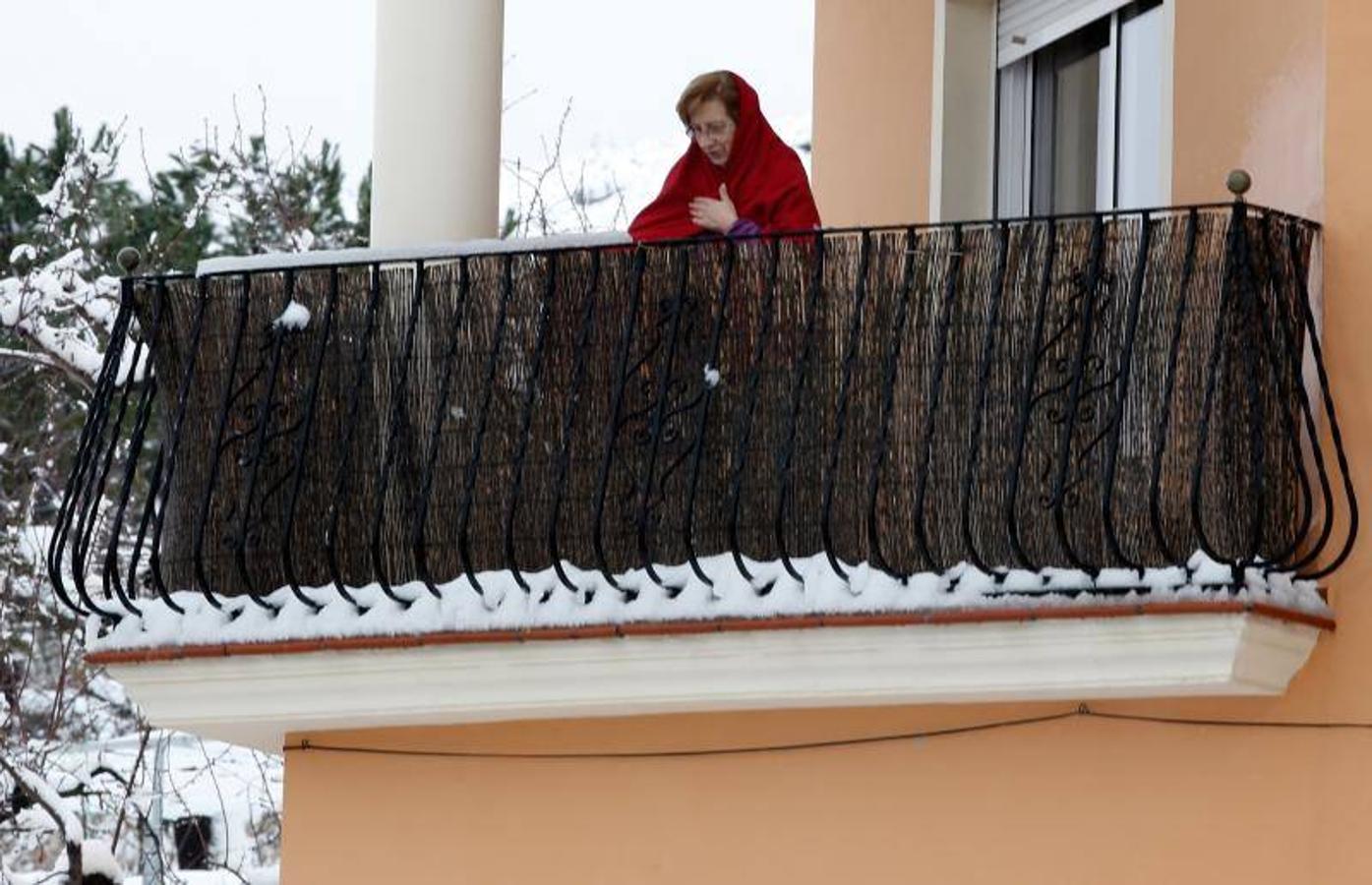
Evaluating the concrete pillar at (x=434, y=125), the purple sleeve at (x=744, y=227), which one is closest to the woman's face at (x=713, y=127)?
the purple sleeve at (x=744, y=227)

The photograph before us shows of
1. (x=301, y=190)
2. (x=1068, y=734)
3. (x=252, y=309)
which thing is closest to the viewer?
(x=1068, y=734)

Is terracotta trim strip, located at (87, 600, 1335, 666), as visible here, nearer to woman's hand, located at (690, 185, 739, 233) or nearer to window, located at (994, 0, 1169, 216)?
woman's hand, located at (690, 185, 739, 233)

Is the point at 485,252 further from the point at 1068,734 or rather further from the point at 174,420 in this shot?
the point at 1068,734

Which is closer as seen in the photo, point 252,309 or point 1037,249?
point 1037,249

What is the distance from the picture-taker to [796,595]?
899 cm

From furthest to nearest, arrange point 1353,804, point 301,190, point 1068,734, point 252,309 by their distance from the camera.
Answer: point 301,190
point 252,309
point 1068,734
point 1353,804

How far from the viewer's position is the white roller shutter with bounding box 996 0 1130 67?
11.0 m

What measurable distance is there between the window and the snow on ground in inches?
73.6

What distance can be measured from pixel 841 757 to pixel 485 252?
1.78 meters

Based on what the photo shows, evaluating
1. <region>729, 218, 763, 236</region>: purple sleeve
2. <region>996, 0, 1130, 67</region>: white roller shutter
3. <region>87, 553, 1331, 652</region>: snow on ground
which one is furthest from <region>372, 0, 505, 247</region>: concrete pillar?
<region>996, 0, 1130, 67</region>: white roller shutter

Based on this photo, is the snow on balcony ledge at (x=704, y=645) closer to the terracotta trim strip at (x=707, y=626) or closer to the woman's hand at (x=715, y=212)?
the terracotta trim strip at (x=707, y=626)

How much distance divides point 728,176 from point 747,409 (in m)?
1.00

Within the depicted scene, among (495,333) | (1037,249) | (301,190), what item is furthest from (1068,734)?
(301,190)

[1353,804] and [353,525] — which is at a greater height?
[353,525]
